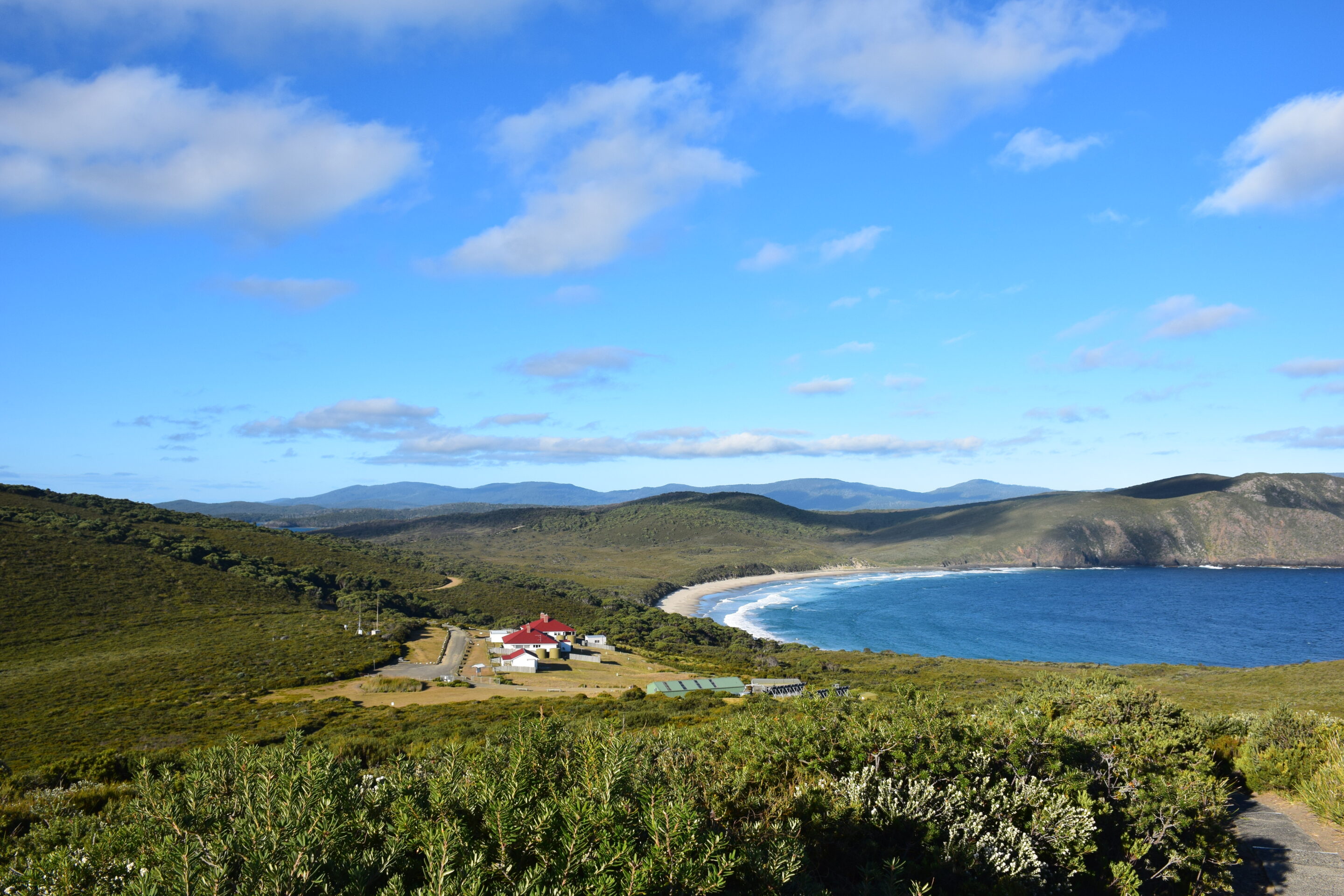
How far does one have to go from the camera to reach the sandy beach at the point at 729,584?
10500 centimetres

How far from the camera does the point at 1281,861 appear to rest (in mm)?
10047

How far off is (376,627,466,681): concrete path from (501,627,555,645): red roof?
3.50 metres

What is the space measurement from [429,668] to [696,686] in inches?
754

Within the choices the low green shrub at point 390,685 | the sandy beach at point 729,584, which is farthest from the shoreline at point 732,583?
the low green shrub at point 390,685

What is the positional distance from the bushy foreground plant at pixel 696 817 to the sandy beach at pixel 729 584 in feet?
270

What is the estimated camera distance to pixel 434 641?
5506cm

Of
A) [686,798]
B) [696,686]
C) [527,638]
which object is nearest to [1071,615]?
[696,686]

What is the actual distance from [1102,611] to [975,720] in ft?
371

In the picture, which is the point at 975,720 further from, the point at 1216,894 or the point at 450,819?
the point at 450,819

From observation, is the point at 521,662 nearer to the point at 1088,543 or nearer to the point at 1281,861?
the point at 1281,861

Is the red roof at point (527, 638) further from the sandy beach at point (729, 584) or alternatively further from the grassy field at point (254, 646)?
the sandy beach at point (729, 584)

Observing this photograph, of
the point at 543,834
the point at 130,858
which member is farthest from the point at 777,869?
the point at 130,858

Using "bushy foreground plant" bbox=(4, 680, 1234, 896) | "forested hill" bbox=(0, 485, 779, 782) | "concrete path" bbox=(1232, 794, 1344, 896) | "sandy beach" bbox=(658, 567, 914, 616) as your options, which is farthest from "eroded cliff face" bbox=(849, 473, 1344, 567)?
"bushy foreground plant" bbox=(4, 680, 1234, 896)

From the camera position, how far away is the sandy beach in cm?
10500
